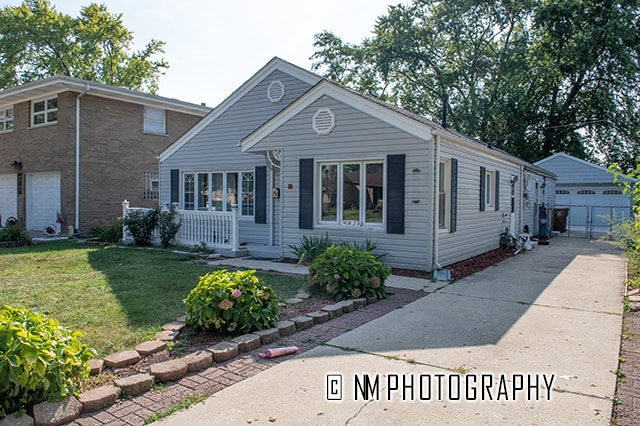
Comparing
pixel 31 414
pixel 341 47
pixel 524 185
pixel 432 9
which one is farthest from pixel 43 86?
pixel 432 9

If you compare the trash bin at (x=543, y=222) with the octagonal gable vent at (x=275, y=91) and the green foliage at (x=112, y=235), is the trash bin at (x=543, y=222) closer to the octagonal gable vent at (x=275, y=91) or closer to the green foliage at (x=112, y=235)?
the octagonal gable vent at (x=275, y=91)

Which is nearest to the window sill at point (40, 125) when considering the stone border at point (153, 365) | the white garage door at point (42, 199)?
the white garage door at point (42, 199)

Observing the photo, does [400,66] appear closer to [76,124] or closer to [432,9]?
[432,9]

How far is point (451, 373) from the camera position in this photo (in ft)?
13.0

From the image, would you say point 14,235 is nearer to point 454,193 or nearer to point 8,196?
point 8,196

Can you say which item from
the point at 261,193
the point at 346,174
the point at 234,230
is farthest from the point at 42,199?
the point at 346,174

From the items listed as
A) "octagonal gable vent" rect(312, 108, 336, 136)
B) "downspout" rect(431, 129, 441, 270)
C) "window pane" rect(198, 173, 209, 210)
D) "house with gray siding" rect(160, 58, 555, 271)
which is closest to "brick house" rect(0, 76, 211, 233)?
"window pane" rect(198, 173, 209, 210)

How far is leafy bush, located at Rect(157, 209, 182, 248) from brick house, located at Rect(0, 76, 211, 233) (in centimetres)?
514

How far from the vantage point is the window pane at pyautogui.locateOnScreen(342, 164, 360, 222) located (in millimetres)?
9953

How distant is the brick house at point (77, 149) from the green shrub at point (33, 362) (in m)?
14.4

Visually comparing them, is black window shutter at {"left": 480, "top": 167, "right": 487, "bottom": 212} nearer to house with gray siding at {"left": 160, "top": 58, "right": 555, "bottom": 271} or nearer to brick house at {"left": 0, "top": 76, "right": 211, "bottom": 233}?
house with gray siding at {"left": 160, "top": 58, "right": 555, "bottom": 271}

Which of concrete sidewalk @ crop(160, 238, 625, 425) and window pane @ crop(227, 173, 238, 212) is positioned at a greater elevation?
window pane @ crop(227, 173, 238, 212)

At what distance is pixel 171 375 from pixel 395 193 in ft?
21.0

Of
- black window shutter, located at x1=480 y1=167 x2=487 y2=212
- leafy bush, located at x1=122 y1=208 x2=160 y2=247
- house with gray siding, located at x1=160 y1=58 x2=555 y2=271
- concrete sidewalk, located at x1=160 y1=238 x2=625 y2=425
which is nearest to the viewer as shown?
concrete sidewalk, located at x1=160 y1=238 x2=625 y2=425
